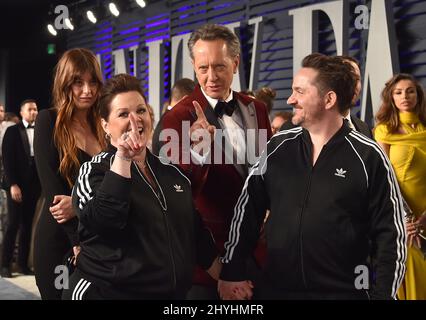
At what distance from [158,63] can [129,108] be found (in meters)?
6.65

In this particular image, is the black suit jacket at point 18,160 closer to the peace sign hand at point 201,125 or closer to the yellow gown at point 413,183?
the yellow gown at point 413,183

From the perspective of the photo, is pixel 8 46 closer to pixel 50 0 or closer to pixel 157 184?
pixel 50 0

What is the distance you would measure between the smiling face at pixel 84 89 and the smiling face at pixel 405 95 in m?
2.24

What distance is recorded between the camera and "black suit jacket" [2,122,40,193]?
6156 millimetres

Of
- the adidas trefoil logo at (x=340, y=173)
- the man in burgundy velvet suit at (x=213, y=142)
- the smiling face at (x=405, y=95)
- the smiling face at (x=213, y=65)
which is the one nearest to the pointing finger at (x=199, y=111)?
the man in burgundy velvet suit at (x=213, y=142)

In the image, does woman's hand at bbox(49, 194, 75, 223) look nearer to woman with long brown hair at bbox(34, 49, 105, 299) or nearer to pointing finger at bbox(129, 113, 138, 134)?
woman with long brown hair at bbox(34, 49, 105, 299)

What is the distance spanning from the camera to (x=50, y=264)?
103 inches

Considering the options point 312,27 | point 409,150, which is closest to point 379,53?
point 312,27

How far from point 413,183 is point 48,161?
2373 millimetres

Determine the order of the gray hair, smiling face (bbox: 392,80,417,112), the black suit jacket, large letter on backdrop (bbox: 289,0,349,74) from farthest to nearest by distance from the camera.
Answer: the black suit jacket, large letter on backdrop (bbox: 289,0,349,74), smiling face (bbox: 392,80,417,112), the gray hair

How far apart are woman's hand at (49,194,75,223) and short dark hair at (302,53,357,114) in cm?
101

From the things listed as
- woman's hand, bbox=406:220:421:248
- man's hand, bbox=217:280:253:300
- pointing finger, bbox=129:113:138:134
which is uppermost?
pointing finger, bbox=129:113:138:134

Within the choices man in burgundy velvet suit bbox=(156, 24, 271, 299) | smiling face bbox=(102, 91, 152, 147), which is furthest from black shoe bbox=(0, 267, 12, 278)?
smiling face bbox=(102, 91, 152, 147)

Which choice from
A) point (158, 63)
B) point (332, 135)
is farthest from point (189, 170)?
point (158, 63)
